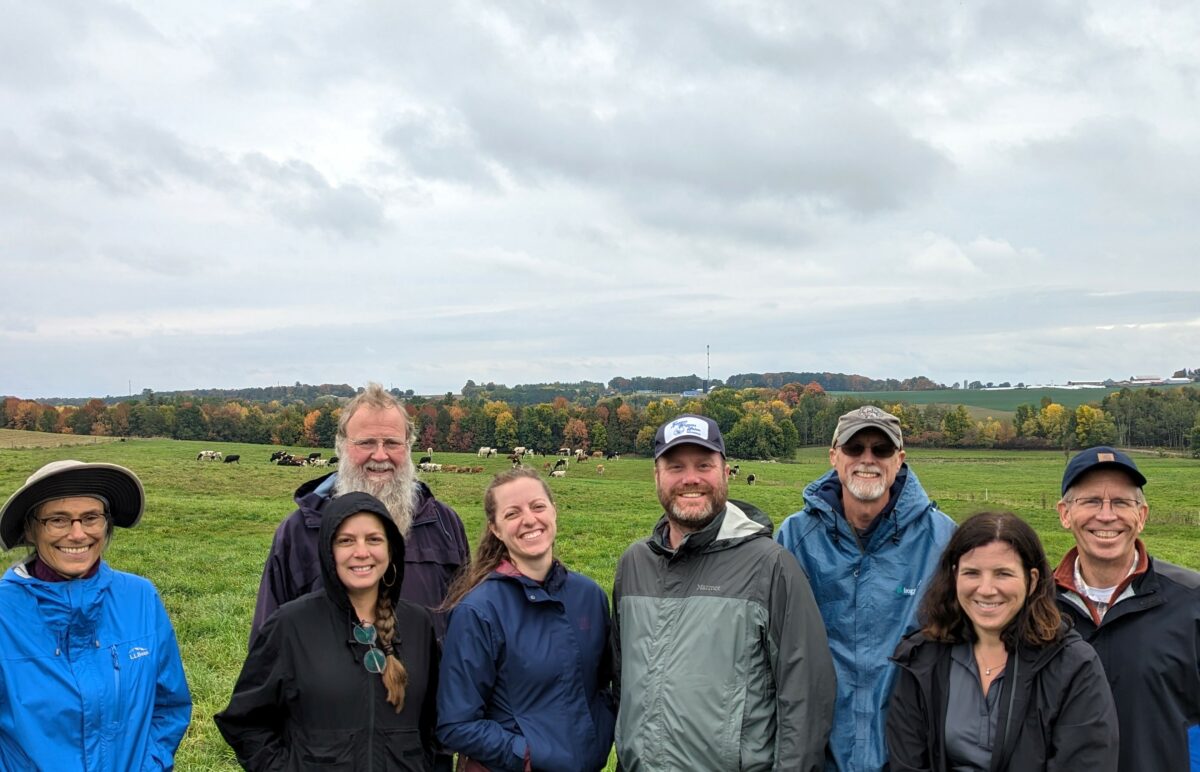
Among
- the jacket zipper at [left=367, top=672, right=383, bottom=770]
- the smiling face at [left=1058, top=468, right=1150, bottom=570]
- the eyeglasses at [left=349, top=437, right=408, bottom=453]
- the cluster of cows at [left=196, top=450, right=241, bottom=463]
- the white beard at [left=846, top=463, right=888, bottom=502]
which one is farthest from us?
the cluster of cows at [left=196, top=450, right=241, bottom=463]

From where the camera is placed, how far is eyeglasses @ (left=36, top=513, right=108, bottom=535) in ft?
12.5

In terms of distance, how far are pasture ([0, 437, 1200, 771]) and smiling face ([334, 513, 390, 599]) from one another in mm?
2830

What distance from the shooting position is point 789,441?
7538 centimetres

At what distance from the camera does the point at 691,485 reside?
13.3 feet

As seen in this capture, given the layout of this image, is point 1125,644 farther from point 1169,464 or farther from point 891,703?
point 1169,464

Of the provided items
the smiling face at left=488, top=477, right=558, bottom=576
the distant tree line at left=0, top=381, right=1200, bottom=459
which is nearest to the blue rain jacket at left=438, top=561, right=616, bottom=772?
the smiling face at left=488, top=477, right=558, bottom=576

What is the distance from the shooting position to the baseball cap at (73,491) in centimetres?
379

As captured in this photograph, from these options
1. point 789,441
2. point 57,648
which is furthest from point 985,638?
point 789,441

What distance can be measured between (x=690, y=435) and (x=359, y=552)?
1664 millimetres

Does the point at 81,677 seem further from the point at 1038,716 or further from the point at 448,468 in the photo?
the point at 448,468

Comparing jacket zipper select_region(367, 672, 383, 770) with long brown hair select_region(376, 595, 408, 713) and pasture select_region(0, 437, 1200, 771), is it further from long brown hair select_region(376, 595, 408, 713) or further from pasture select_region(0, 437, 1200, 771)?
pasture select_region(0, 437, 1200, 771)

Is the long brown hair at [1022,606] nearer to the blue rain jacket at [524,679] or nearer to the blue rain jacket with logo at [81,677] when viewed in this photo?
the blue rain jacket at [524,679]

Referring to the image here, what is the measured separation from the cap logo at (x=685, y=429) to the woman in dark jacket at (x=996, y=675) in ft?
4.06

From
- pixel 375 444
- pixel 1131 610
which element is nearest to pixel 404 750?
pixel 375 444
